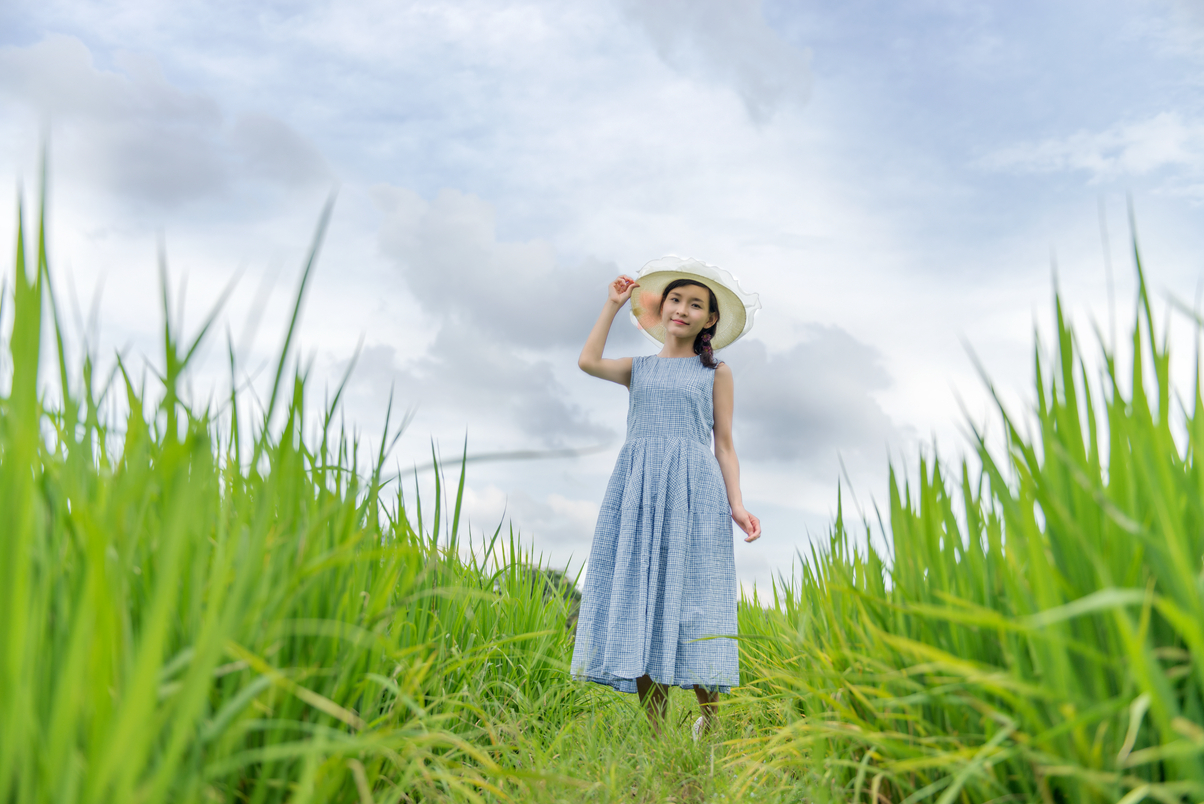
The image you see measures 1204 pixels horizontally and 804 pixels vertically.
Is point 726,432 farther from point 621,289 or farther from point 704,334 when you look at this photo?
point 621,289

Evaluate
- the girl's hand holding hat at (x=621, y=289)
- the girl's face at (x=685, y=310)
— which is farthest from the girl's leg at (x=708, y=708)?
the girl's hand holding hat at (x=621, y=289)

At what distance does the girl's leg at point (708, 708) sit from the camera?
3548 mm

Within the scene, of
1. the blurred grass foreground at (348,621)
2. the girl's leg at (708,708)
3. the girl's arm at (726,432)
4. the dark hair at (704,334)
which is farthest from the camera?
the dark hair at (704,334)

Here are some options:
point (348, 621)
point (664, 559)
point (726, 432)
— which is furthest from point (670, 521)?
point (348, 621)

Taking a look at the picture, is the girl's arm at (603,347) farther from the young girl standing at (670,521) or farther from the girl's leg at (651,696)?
the girl's leg at (651,696)

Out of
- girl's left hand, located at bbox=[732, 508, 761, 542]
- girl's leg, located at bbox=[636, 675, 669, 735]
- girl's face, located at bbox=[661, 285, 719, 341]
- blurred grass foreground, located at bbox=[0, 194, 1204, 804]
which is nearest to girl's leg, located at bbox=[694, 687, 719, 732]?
girl's leg, located at bbox=[636, 675, 669, 735]

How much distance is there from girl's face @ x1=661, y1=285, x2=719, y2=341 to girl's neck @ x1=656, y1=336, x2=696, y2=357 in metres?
0.04

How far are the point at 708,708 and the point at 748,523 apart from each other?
2.85 feet

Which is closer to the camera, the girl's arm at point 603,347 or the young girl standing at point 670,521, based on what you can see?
the young girl standing at point 670,521

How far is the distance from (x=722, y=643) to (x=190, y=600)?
272cm

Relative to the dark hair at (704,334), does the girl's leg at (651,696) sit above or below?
below

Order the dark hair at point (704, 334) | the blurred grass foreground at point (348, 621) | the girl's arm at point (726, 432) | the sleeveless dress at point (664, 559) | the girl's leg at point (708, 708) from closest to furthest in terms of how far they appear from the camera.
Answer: the blurred grass foreground at point (348, 621)
the girl's leg at point (708, 708)
the sleeveless dress at point (664, 559)
the girl's arm at point (726, 432)
the dark hair at point (704, 334)

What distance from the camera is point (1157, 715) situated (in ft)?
3.75

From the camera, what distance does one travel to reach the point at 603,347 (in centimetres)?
432
